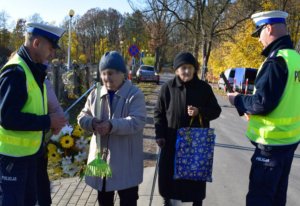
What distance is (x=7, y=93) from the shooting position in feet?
9.28

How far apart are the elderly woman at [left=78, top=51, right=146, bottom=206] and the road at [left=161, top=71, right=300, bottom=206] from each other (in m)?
1.04

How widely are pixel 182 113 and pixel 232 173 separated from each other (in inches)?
111

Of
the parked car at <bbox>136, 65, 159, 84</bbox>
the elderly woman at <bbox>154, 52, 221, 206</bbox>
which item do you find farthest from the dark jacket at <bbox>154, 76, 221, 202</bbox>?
the parked car at <bbox>136, 65, 159, 84</bbox>

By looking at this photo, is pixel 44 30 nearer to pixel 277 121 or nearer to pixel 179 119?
pixel 179 119

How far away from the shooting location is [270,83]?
3121 millimetres

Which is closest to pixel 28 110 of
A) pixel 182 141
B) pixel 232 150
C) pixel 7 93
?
pixel 7 93

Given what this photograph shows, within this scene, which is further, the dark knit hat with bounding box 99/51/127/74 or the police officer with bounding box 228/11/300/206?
the dark knit hat with bounding box 99/51/127/74

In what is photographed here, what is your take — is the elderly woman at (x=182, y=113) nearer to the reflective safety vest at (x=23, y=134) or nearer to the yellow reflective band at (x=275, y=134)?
the yellow reflective band at (x=275, y=134)

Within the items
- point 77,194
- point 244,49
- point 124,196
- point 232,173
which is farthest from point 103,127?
point 244,49

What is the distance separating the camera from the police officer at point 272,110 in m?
3.15

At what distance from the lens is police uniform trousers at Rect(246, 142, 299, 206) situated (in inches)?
129

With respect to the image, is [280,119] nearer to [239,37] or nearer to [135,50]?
[135,50]

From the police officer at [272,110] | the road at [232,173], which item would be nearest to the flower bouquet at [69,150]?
the road at [232,173]

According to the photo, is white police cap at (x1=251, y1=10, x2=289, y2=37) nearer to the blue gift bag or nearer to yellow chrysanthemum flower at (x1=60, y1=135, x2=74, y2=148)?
the blue gift bag
